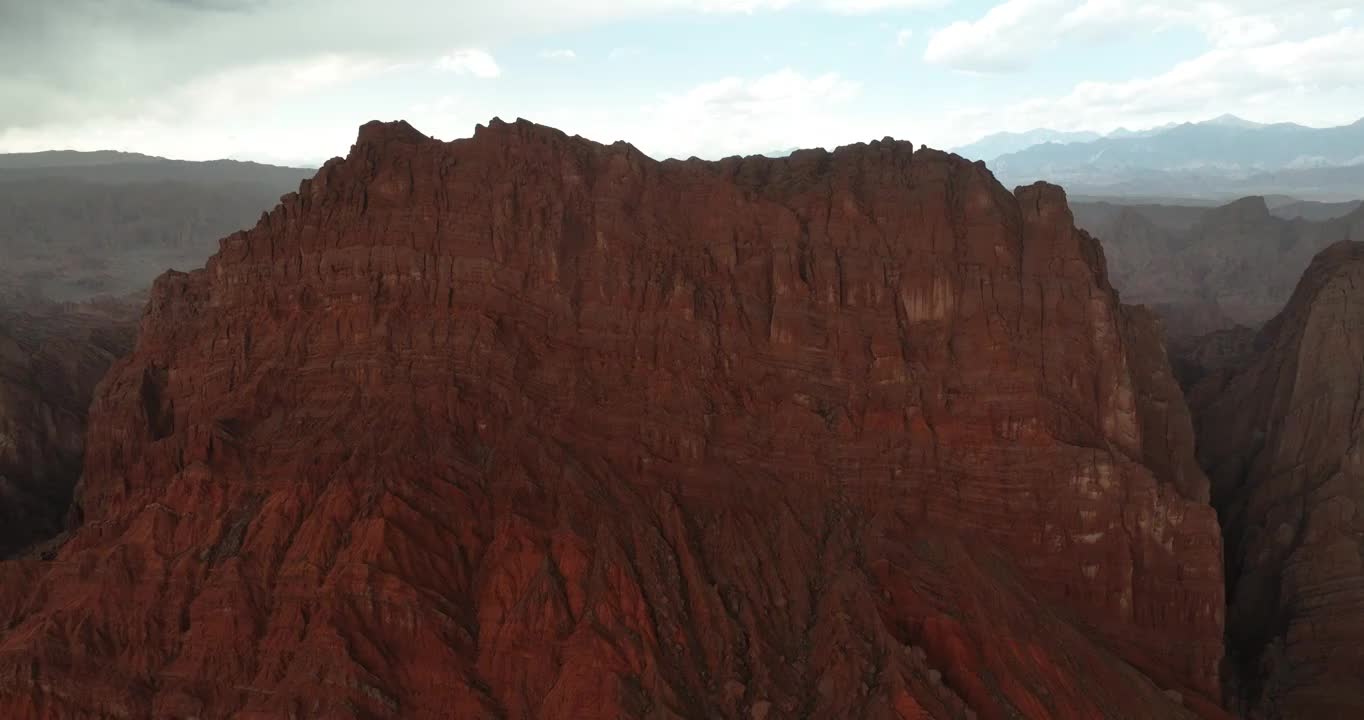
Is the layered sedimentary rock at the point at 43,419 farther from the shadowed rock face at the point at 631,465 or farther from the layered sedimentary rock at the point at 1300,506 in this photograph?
the layered sedimentary rock at the point at 1300,506

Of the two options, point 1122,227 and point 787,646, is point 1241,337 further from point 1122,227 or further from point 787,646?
point 1122,227

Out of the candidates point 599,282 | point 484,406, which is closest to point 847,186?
point 599,282

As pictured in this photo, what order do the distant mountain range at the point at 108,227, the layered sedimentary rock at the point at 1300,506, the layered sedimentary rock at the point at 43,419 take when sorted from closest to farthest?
the layered sedimentary rock at the point at 1300,506 < the layered sedimentary rock at the point at 43,419 < the distant mountain range at the point at 108,227

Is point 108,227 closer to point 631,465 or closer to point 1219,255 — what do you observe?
point 1219,255

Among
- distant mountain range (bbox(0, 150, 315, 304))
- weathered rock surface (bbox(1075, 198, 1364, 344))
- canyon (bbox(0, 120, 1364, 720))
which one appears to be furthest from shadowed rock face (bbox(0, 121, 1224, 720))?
distant mountain range (bbox(0, 150, 315, 304))

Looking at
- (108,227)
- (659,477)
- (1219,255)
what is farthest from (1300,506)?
(108,227)

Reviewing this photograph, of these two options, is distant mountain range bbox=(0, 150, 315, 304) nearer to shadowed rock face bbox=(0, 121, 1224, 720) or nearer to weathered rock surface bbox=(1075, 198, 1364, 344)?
shadowed rock face bbox=(0, 121, 1224, 720)

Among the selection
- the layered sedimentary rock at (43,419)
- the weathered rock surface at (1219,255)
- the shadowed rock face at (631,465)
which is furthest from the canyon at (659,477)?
the weathered rock surface at (1219,255)

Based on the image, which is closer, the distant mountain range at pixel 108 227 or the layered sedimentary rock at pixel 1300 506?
Answer: the layered sedimentary rock at pixel 1300 506
